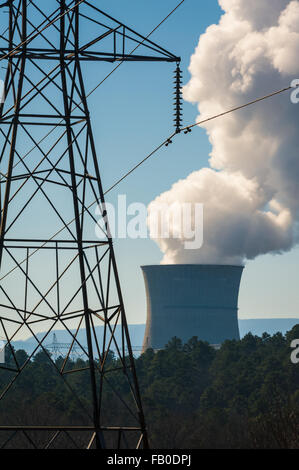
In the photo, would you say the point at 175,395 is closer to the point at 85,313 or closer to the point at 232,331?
the point at 232,331

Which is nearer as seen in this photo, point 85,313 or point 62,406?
point 85,313

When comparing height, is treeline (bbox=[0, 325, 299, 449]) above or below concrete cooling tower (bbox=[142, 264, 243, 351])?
below

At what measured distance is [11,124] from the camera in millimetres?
15172

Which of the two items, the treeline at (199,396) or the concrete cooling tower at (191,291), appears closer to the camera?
the treeline at (199,396)

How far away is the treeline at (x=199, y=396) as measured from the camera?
4259 centimetres

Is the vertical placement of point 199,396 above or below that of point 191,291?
below

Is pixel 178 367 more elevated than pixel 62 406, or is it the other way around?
pixel 178 367

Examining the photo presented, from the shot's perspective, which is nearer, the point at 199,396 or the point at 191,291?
the point at 199,396

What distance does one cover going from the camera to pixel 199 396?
172 feet

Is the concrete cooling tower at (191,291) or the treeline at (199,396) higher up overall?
the concrete cooling tower at (191,291)

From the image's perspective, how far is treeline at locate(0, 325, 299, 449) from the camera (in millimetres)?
42594

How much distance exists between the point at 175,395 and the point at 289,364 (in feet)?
23.2

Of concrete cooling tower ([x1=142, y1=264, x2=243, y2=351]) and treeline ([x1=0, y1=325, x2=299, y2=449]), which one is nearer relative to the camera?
treeline ([x1=0, y1=325, x2=299, y2=449])
